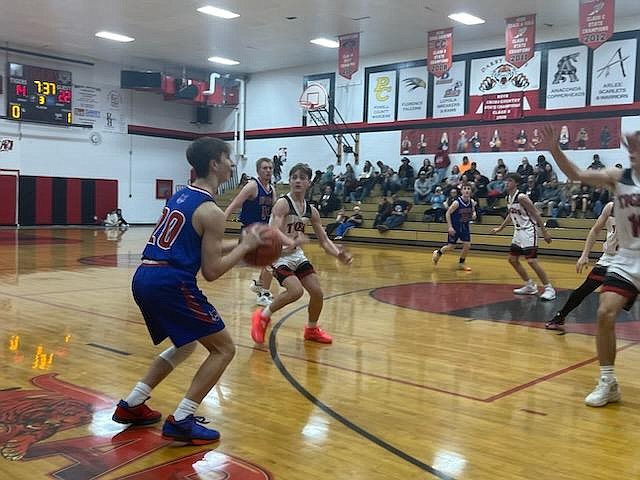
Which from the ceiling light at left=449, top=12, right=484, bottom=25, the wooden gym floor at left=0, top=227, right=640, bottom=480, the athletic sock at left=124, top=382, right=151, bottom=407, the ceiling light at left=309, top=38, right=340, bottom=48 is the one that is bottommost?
the wooden gym floor at left=0, top=227, right=640, bottom=480

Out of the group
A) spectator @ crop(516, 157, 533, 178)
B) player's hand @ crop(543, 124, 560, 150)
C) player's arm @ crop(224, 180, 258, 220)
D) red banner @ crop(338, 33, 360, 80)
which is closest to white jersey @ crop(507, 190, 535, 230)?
player's arm @ crop(224, 180, 258, 220)

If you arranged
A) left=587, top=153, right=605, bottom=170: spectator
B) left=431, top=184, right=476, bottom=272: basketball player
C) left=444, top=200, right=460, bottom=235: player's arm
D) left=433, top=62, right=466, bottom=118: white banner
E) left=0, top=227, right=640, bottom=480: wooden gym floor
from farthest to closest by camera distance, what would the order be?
left=433, top=62, right=466, bottom=118: white banner
left=587, top=153, right=605, bottom=170: spectator
left=431, top=184, right=476, bottom=272: basketball player
left=444, top=200, right=460, bottom=235: player's arm
left=0, top=227, right=640, bottom=480: wooden gym floor

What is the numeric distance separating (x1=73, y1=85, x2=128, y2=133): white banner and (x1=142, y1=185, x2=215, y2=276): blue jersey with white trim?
82.6 feet

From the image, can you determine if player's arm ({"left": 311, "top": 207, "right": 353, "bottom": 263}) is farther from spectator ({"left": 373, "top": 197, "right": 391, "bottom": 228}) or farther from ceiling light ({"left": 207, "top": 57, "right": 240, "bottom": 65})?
ceiling light ({"left": 207, "top": 57, "right": 240, "bottom": 65})

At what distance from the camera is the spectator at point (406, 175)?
884 inches

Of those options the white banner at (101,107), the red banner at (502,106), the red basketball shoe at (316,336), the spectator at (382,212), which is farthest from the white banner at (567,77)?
the white banner at (101,107)

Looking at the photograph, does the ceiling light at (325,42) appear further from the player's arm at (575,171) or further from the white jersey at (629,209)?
the white jersey at (629,209)

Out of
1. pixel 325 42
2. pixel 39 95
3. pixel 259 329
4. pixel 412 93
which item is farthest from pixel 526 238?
pixel 39 95

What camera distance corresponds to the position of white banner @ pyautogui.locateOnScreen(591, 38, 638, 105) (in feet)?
60.1

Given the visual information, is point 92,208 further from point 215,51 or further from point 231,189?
point 215,51

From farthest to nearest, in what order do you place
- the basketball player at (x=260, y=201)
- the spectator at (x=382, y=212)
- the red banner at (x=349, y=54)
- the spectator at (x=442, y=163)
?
the spectator at (x=442, y=163), the spectator at (x=382, y=212), the red banner at (x=349, y=54), the basketball player at (x=260, y=201)

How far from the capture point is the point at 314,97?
25.6 metres

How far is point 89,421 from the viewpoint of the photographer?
12.6ft

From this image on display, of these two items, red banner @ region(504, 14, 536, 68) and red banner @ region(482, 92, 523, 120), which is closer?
red banner @ region(504, 14, 536, 68)
